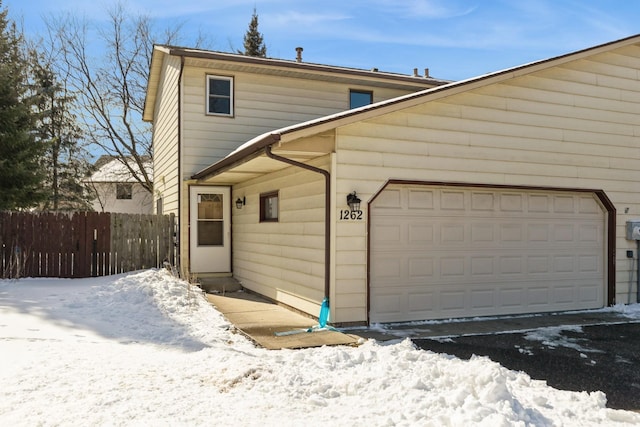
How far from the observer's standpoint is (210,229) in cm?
1264

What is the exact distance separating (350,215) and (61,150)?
79.0 feet

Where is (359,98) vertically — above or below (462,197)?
above

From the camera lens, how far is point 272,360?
5.38m

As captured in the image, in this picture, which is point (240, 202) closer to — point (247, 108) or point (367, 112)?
point (247, 108)

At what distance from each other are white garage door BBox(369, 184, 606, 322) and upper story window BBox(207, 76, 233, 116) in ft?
20.0

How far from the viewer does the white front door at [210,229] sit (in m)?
12.4

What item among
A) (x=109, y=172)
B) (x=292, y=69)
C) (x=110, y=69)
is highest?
(x=110, y=69)

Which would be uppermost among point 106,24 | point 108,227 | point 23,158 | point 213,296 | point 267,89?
point 106,24

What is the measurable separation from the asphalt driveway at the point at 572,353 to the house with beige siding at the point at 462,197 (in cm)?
126

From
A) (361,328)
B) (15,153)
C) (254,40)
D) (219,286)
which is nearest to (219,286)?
(219,286)

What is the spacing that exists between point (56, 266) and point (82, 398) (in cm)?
902

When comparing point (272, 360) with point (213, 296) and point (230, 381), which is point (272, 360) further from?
point (213, 296)

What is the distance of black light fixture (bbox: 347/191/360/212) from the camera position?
7.38 m

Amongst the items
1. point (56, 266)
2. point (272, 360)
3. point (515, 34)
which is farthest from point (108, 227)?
point (515, 34)
